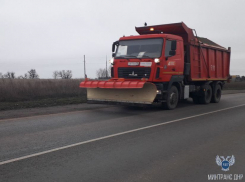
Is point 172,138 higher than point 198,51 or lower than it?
lower

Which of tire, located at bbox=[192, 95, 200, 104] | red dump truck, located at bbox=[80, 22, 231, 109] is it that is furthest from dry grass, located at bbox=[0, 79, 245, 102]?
tire, located at bbox=[192, 95, 200, 104]

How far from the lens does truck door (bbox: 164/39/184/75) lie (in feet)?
37.9

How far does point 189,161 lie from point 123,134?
7.79 ft

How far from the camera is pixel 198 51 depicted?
45.8 ft

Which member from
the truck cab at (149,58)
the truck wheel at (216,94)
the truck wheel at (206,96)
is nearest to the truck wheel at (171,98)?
the truck cab at (149,58)

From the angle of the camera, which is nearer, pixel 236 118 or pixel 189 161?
pixel 189 161

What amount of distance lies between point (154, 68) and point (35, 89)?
970 centimetres

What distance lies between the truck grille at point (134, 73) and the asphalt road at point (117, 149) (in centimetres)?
256

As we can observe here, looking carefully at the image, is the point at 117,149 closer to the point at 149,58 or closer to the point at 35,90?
the point at 149,58

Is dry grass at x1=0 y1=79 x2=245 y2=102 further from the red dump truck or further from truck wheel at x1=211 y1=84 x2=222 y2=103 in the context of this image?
truck wheel at x1=211 y1=84 x2=222 y2=103

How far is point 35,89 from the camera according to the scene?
17891 mm

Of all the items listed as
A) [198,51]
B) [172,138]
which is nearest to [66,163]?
[172,138]

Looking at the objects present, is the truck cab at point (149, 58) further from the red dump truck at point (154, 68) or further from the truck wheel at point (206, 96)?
the truck wheel at point (206, 96)

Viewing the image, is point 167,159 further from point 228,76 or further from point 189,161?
point 228,76
